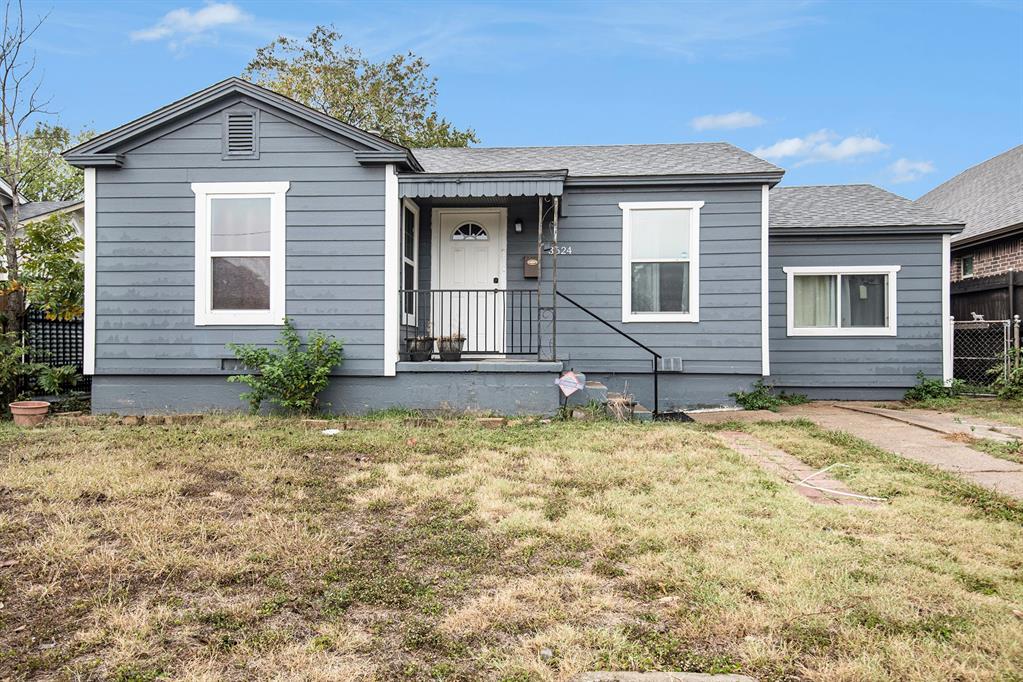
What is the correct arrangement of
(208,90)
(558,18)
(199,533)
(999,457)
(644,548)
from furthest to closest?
1. (558,18)
2. (208,90)
3. (999,457)
4. (199,533)
5. (644,548)

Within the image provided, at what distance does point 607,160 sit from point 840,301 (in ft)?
14.0

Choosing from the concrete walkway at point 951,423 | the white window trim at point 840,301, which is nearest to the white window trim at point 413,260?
the white window trim at point 840,301

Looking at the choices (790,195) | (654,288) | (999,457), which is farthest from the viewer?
(790,195)

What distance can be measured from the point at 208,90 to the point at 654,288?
601 centimetres

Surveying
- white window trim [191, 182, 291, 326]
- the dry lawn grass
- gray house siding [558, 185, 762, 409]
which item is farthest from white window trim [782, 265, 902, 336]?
white window trim [191, 182, 291, 326]

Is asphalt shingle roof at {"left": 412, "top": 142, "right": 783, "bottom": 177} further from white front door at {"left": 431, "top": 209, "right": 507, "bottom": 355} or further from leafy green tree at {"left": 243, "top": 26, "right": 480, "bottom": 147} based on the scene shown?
leafy green tree at {"left": 243, "top": 26, "right": 480, "bottom": 147}

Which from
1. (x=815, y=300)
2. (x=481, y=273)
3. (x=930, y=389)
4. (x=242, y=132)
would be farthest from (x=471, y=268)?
(x=930, y=389)

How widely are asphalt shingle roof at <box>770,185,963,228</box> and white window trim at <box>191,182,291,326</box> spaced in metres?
7.11

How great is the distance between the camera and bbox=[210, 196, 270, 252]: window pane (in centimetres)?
771

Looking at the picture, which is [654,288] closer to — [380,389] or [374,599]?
[380,389]

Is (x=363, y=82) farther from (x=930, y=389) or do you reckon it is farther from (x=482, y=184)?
(x=930, y=389)

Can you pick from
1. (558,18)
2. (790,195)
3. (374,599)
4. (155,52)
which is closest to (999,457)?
(374,599)

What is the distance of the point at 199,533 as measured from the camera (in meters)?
3.27

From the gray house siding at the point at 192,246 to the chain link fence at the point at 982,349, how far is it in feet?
31.2
